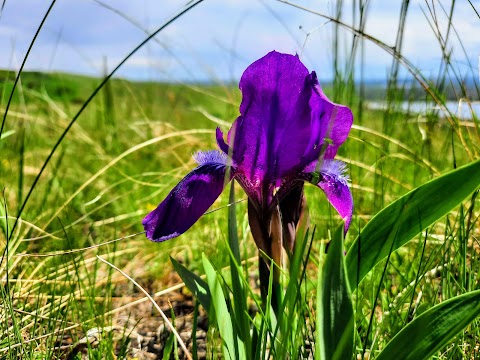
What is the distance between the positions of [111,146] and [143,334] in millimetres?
2030

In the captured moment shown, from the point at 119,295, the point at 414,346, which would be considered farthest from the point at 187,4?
the point at 119,295

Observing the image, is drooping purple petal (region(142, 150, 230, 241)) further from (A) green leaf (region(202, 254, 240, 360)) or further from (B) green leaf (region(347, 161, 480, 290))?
(B) green leaf (region(347, 161, 480, 290))

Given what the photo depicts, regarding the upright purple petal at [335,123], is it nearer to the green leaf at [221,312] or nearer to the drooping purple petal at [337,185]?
the drooping purple petal at [337,185]

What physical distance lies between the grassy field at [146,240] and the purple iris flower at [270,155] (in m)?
0.13

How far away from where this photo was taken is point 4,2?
4.44ft

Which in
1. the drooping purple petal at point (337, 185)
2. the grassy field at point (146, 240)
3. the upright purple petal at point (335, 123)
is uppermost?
the upright purple petal at point (335, 123)

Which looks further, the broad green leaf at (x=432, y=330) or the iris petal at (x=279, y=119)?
the iris petal at (x=279, y=119)

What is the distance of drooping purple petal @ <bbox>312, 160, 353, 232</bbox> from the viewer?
1119mm

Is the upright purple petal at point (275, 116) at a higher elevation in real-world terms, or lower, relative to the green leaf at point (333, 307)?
higher

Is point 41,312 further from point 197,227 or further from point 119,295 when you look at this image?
point 197,227

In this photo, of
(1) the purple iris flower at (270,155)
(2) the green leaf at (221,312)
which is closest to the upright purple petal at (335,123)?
(1) the purple iris flower at (270,155)

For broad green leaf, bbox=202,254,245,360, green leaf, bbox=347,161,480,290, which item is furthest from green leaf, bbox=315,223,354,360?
broad green leaf, bbox=202,254,245,360

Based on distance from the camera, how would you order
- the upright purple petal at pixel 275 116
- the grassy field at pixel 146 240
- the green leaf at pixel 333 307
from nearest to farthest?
the green leaf at pixel 333 307 → the upright purple petal at pixel 275 116 → the grassy field at pixel 146 240

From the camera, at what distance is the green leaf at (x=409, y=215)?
3.31 ft
